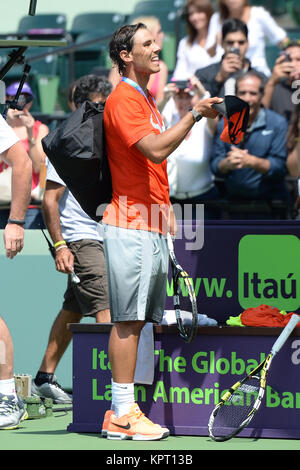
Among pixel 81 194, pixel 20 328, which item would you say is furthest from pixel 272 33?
pixel 81 194

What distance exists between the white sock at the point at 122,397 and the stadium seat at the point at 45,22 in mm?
7972

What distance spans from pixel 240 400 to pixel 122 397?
592 millimetres

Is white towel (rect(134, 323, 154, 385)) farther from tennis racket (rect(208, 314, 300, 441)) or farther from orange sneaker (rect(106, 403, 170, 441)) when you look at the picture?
tennis racket (rect(208, 314, 300, 441))

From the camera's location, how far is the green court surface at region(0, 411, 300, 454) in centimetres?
470

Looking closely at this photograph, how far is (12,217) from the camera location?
17.3ft

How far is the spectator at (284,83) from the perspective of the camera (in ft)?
27.3

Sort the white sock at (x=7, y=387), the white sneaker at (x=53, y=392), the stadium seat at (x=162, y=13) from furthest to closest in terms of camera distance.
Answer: the stadium seat at (x=162, y=13) < the white sneaker at (x=53, y=392) < the white sock at (x=7, y=387)

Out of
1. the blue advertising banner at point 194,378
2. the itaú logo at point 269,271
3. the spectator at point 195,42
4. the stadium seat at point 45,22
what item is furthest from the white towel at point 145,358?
the stadium seat at point 45,22

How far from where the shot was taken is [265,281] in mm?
5488

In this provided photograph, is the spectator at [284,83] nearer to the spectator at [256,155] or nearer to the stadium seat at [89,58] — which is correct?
the spectator at [256,155]

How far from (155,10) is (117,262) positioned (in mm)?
7216

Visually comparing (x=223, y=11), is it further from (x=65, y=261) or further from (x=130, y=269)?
(x=130, y=269)

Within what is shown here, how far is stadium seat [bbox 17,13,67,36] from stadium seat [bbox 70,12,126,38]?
0.17m

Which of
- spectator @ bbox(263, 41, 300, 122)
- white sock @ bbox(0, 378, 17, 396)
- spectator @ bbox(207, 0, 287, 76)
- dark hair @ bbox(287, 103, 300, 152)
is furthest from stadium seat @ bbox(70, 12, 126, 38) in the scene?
white sock @ bbox(0, 378, 17, 396)
